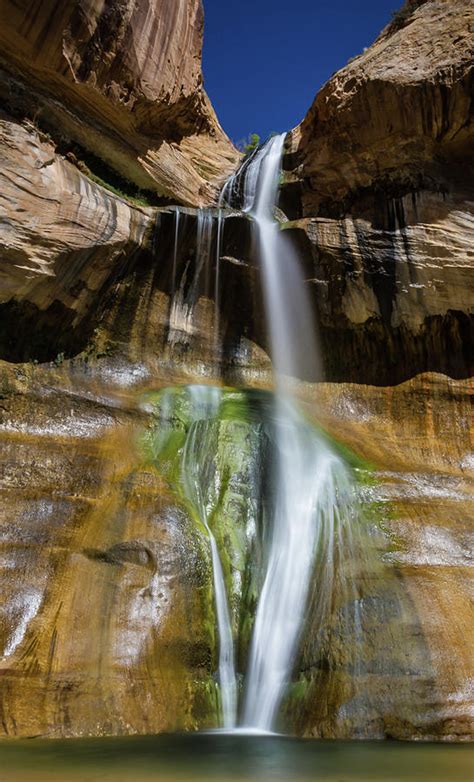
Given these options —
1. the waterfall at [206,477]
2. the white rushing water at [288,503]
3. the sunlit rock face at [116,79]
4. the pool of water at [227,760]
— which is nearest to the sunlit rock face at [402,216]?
the white rushing water at [288,503]

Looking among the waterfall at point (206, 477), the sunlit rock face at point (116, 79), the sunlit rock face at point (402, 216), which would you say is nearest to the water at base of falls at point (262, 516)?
the waterfall at point (206, 477)

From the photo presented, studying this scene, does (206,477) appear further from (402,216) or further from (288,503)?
(402,216)

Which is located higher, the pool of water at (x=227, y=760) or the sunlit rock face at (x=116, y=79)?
the sunlit rock face at (x=116, y=79)

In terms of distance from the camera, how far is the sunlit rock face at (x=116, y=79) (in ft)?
34.1

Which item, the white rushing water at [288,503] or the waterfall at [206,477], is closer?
the waterfall at [206,477]

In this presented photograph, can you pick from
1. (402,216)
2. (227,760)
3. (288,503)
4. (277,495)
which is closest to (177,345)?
(277,495)

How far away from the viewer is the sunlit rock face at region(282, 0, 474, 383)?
1236cm

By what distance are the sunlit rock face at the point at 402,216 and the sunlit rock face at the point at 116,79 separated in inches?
131

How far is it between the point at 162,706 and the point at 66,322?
669cm

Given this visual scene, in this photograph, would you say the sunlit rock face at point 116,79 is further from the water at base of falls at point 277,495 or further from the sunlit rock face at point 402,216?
the sunlit rock face at point 402,216

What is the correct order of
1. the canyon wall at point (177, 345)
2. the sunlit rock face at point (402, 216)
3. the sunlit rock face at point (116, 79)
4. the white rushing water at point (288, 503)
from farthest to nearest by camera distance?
the sunlit rock face at point (402, 216), the sunlit rock face at point (116, 79), the white rushing water at point (288, 503), the canyon wall at point (177, 345)

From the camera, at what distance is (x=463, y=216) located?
1241 centimetres

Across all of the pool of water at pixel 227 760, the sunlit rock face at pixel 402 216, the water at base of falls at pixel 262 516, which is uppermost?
the sunlit rock face at pixel 402 216

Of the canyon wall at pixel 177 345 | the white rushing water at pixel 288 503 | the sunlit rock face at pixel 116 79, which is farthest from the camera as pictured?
the sunlit rock face at pixel 116 79
